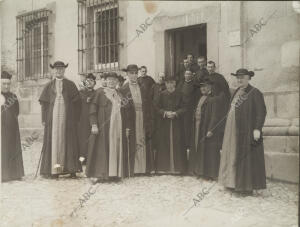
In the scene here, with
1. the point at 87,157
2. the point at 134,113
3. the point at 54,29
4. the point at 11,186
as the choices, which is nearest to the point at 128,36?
the point at 54,29

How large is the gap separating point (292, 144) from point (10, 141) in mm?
3008

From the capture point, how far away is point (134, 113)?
4.73m

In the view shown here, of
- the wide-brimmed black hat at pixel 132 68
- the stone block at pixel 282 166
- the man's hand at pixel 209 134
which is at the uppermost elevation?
the wide-brimmed black hat at pixel 132 68

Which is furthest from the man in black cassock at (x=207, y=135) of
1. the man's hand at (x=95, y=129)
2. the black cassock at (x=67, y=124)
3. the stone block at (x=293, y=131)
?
the black cassock at (x=67, y=124)

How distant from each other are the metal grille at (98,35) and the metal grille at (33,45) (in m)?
0.45

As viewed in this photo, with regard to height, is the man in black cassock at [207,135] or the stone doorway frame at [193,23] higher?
the stone doorway frame at [193,23]

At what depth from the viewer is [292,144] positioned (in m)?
3.09

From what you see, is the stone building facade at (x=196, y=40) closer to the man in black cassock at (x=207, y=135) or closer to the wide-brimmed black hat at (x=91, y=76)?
the wide-brimmed black hat at (x=91, y=76)

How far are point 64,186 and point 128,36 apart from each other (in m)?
1.67

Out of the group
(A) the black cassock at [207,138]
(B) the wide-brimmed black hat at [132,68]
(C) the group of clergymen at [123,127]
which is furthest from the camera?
(C) the group of clergymen at [123,127]

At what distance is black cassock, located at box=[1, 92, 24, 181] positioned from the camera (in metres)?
4.63

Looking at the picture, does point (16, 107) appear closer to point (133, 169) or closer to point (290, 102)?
point (133, 169)

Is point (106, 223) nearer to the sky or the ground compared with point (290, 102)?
nearer to the ground

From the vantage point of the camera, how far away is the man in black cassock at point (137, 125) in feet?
15.2
